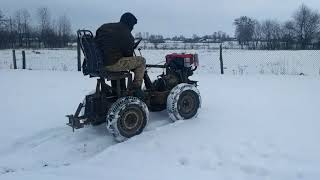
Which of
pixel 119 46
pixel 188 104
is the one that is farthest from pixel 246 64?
pixel 119 46

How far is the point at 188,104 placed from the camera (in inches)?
315

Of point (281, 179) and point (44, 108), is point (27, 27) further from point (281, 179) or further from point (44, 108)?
point (281, 179)

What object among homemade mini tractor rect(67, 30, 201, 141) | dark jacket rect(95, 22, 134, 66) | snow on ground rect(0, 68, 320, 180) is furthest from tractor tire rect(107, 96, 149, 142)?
dark jacket rect(95, 22, 134, 66)

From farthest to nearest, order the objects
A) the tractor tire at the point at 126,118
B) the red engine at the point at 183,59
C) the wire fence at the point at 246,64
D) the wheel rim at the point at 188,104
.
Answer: the wire fence at the point at 246,64 < the red engine at the point at 183,59 < the wheel rim at the point at 188,104 < the tractor tire at the point at 126,118

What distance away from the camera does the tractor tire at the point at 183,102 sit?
7.72 m

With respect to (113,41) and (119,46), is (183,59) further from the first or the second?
(113,41)

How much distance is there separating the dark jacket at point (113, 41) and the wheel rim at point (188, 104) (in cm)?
125

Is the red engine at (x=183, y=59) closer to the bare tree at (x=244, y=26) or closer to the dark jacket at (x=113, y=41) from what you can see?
the dark jacket at (x=113, y=41)

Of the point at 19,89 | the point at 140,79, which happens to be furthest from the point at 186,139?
the point at 19,89

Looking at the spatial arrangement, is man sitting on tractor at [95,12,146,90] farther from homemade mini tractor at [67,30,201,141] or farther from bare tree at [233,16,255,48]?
bare tree at [233,16,255,48]

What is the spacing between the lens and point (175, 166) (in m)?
6.12

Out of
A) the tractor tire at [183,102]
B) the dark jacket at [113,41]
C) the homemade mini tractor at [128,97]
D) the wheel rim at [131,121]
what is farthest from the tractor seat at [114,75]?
the tractor tire at [183,102]

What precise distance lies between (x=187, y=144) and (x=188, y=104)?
138cm

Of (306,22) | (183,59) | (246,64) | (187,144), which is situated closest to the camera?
(187,144)
